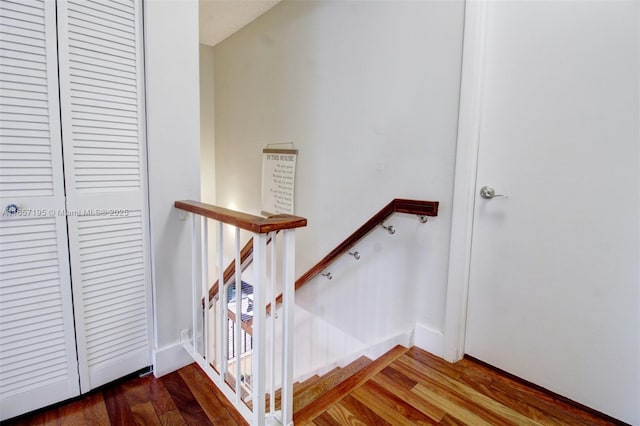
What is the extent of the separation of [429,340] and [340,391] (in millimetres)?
590

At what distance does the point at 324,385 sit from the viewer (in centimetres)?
170

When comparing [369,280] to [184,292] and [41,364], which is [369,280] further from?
[41,364]

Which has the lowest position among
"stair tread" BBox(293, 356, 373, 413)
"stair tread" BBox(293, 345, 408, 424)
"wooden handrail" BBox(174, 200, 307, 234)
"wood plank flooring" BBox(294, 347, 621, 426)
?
"stair tread" BBox(293, 356, 373, 413)

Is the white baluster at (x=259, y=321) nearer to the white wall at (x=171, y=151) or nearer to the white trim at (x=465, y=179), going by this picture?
the white wall at (x=171, y=151)

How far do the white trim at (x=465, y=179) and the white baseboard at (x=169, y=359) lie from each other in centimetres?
135

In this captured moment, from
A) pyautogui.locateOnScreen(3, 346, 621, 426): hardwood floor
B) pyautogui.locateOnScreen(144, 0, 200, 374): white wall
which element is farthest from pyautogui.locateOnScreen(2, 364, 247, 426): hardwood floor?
pyautogui.locateOnScreen(144, 0, 200, 374): white wall

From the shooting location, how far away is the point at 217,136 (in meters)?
3.77

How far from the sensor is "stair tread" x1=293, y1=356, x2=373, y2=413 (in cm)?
149

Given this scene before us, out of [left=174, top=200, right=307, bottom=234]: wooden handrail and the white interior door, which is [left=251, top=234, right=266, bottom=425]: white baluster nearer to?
[left=174, top=200, right=307, bottom=234]: wooden handrail

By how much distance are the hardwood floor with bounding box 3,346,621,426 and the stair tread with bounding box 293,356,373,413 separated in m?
0.01

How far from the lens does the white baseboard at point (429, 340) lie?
168 centimetres

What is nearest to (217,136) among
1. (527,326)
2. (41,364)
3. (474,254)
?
(41,364)

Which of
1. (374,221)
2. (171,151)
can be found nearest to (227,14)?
(171,151)

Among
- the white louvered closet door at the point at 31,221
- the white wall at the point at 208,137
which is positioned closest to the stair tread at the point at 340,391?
the white louvered closet door at the point at 31,221
